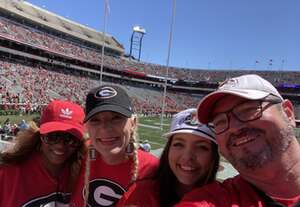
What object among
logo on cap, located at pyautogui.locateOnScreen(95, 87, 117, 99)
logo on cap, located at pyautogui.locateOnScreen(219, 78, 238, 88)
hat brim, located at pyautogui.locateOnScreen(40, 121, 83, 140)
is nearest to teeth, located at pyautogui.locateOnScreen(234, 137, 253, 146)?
logo on cap, located at pyautogui.locateOnScreen(219, 78, 238, 88)

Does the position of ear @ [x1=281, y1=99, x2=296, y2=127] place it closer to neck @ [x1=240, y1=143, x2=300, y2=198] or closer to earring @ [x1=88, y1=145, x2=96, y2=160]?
neck @ [x1=240, y1=143, x2=300, y2=198]

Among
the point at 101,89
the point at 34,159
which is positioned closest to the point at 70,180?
the point at 34,159

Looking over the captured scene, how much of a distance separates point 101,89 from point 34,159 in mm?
853

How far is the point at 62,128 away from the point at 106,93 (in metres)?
0.54

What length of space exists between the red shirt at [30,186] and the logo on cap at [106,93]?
811 millimetres

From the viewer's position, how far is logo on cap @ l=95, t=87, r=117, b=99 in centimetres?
277

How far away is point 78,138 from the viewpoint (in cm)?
316

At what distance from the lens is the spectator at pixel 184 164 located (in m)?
2.37

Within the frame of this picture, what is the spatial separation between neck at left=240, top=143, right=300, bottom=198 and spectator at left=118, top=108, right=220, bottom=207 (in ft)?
1.58

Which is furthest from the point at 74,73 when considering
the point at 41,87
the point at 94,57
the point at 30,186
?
the point at 30,186

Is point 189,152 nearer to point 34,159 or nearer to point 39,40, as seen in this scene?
point 34,159

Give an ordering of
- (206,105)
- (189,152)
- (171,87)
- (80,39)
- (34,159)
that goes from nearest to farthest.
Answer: (206,105) → (189,152) → (34,159) → (80,39) → (171,87)

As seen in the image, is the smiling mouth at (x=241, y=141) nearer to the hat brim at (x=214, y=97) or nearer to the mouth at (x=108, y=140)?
the hat brim at (x=214, y=97)

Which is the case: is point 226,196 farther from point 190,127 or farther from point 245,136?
point 190,127
